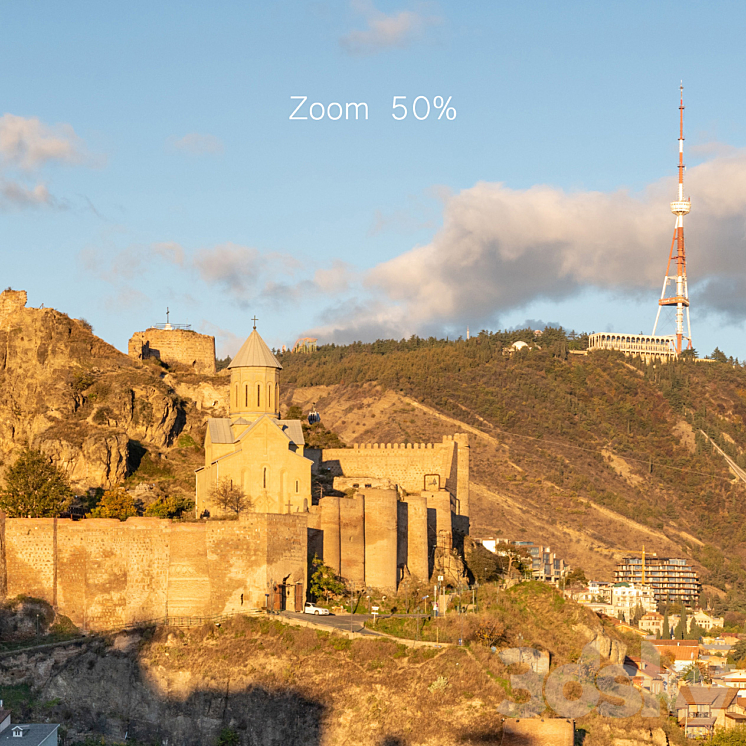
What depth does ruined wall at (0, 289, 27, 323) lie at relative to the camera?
70938 mm

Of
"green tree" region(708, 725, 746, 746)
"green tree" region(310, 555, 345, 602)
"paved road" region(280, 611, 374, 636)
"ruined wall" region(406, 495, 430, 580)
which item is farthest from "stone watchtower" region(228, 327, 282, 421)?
"green tree" region(708, 725, 746, 746)

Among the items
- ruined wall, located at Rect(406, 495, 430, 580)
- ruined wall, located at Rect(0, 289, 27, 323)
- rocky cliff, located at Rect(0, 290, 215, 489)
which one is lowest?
ruined wall, located at Rect(406, 495, 430, 580)

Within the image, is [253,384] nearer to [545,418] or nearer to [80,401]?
[80,401]

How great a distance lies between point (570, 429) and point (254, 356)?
7703 centimetres

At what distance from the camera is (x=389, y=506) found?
53969 mm

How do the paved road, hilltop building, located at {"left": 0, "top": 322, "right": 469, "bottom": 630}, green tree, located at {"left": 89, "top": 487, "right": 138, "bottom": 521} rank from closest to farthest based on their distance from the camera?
the paved road < hilltop building, located at {"left": 0, "top": 322, "right": 469, "bottom": 630} < green tree, located at {"left": 89, "top": 487, "right": 138, "bottom": 521}

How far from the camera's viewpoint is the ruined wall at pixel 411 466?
6444cm

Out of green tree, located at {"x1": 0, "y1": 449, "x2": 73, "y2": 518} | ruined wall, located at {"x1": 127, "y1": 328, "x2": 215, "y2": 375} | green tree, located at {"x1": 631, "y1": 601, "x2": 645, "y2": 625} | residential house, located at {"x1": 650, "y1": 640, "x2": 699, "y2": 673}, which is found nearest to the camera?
green tree, located at {"x1": 0, "y1": 449, "x2": 73, "y2": 518}

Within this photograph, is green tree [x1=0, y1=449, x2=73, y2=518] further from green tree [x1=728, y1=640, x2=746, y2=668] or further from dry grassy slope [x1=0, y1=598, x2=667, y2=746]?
green tree [x1=728, y1=640, x2=746, y2=668]

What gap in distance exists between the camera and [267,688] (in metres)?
47.9

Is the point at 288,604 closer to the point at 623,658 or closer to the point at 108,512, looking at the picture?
the point at 108,512

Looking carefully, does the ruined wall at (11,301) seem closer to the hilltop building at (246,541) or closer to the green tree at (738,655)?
the hilltop building at (246,541)

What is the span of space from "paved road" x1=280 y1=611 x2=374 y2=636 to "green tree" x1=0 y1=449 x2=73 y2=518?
37.4ft

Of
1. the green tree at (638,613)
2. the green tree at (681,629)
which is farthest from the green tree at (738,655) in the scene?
the green tree at (638,613)
